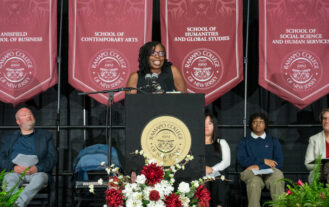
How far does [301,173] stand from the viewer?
5836 mm

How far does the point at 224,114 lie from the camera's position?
19.4 ft

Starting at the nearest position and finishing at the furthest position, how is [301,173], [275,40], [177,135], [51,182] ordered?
[177,135] < [51,182] < [275,40] < [301,173]

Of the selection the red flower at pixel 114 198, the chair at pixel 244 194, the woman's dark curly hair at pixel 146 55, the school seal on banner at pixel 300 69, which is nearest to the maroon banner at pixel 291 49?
the school seal on banner at pixel 300 69

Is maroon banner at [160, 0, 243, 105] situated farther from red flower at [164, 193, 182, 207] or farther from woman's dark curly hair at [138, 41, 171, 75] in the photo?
red flower at [164, 193, 182, 207]

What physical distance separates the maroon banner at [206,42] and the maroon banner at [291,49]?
0.28 metres

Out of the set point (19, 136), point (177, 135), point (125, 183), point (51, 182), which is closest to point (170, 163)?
point (177, 135)

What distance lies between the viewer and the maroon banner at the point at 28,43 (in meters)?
5.43

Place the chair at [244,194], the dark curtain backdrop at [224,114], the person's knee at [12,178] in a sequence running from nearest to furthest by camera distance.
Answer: the person's knee at [12,178] → the chair at [244,194] → the dark curtain backdrop at [224,114]

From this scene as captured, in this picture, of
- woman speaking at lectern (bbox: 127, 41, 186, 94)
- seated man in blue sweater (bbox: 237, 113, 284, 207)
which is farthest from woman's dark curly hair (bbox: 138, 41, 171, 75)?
seated man in blue sweater (bbox: 237, 113, 284, 207)

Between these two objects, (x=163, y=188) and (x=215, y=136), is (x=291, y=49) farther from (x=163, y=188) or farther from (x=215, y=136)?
(x=163, y=188)

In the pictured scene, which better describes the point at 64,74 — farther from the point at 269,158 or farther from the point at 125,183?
the point at 125,183

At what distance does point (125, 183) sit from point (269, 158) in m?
2.83

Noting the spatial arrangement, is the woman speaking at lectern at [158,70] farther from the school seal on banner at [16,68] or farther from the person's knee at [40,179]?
the school seal on banner at [16,68]

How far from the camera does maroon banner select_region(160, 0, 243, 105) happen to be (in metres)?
5.46
